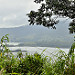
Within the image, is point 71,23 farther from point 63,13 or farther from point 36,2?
point 36,2

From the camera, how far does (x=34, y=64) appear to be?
2.05 m

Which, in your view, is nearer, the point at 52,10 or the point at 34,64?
the point at 34,64

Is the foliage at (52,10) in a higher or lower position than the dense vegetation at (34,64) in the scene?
higher

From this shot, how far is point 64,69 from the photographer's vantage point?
70.6 inches

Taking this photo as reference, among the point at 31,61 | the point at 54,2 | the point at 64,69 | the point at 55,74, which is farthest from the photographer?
the point at 54,2

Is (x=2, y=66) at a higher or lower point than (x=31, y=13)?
lower

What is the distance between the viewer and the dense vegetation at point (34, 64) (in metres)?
1.76

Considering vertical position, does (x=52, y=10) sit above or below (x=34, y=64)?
above

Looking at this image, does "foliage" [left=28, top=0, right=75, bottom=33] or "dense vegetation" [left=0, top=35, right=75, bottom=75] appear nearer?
"dense vegetation" [left=0, top=35, right=75, bottom=75]

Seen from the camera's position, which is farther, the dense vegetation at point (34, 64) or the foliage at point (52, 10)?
the foliage at point (52, 10)

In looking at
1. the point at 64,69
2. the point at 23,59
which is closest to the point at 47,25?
the point at 23,59

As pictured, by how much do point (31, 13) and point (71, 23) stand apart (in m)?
1.36

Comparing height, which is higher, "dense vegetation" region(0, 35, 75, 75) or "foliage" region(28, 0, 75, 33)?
"foliage" region(28, 0, 75, 33)

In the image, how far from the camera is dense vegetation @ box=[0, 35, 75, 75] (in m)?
1.76
